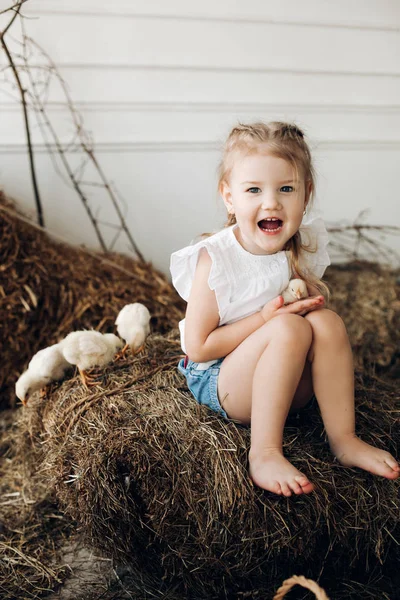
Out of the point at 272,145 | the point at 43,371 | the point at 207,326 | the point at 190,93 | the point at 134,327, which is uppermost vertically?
the point at 190,93

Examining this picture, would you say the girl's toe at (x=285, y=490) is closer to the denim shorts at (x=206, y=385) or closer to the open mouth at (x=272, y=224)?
the denim shorts at (x=206, y=385)

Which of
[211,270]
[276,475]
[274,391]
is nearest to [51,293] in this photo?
[211,270]

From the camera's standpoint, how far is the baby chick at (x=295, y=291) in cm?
187

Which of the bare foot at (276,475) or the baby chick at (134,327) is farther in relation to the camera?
the baby chick at (134,327)

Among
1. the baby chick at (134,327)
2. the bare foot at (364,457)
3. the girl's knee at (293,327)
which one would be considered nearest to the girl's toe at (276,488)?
the bare foot at (364,457)

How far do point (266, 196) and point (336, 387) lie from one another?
0.58 metres

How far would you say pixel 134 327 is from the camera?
7.78 feet

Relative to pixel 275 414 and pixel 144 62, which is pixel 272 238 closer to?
pixel 275 414

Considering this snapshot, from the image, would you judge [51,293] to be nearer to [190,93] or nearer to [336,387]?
[190,93]

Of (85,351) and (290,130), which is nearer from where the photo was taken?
(290,130)

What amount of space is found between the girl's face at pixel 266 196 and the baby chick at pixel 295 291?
124mm

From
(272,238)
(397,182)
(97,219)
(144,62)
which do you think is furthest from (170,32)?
(272,238)

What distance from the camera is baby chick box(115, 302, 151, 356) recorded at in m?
2.36

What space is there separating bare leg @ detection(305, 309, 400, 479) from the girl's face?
0.26 meters
